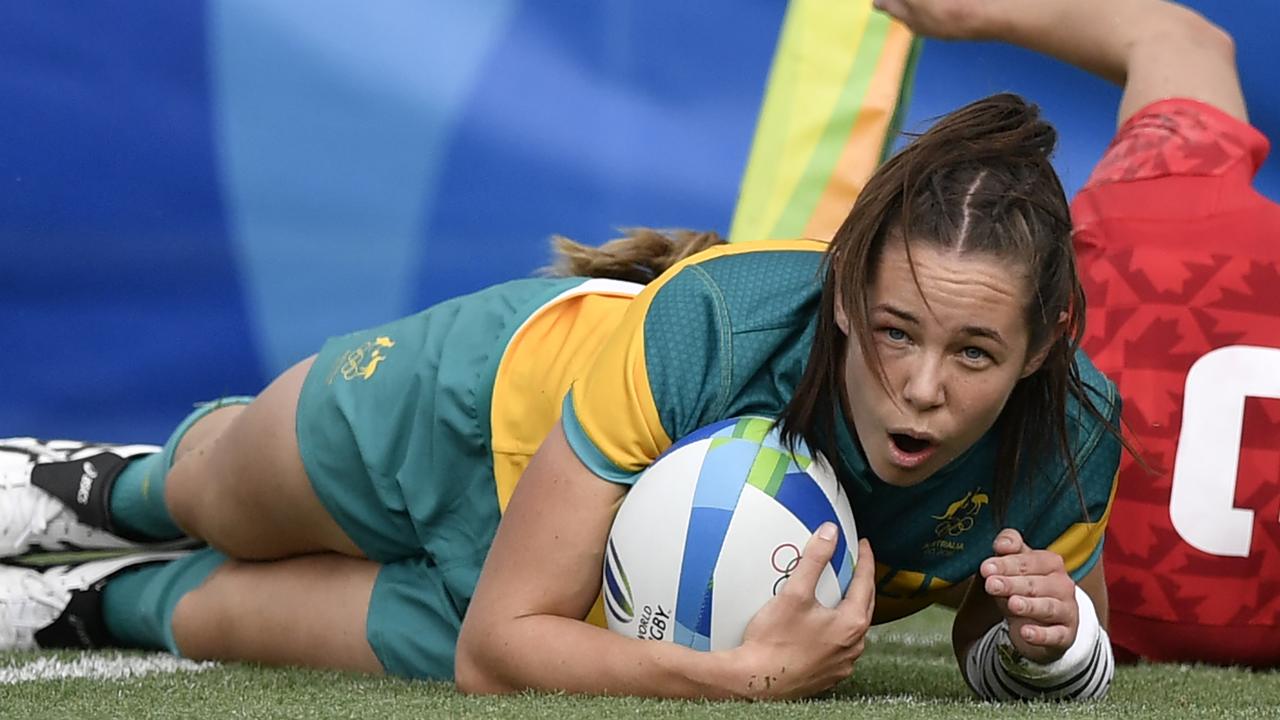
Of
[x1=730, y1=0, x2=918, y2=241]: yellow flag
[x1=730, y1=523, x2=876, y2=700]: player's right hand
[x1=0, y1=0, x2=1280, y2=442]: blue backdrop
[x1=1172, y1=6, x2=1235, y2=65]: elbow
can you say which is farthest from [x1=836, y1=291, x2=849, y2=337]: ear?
[x1=0, y1=0, x2=1280, y2=442]: blue backdrop

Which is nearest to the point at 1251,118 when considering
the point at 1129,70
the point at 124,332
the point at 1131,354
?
the point at 1129,70

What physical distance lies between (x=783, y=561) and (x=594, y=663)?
9.8 inches

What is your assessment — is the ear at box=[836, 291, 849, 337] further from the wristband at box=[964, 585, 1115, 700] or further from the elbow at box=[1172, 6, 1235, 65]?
the elbow at box=[1172, 6, 1235, 65]

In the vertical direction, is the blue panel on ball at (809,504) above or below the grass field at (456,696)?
above

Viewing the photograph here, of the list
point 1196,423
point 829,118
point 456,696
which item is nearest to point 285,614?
point 456,696

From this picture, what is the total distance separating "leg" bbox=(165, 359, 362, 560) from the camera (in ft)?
8.50

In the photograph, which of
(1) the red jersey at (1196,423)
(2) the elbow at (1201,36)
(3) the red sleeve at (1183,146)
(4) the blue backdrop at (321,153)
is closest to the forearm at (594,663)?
(1) the red jersey at (1196,423)

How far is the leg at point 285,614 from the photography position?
255cm

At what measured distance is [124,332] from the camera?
3.74 m

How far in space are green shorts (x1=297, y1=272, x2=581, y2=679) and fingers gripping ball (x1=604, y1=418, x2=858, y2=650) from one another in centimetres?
53

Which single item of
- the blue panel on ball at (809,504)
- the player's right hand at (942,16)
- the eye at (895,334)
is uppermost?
the player's right hand at (942,16)

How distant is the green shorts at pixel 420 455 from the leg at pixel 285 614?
0.13 feet

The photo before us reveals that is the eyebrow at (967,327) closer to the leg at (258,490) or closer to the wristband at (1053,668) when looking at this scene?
the wristband at (1053,668)

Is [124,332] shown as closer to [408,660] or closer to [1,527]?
[1,527]
